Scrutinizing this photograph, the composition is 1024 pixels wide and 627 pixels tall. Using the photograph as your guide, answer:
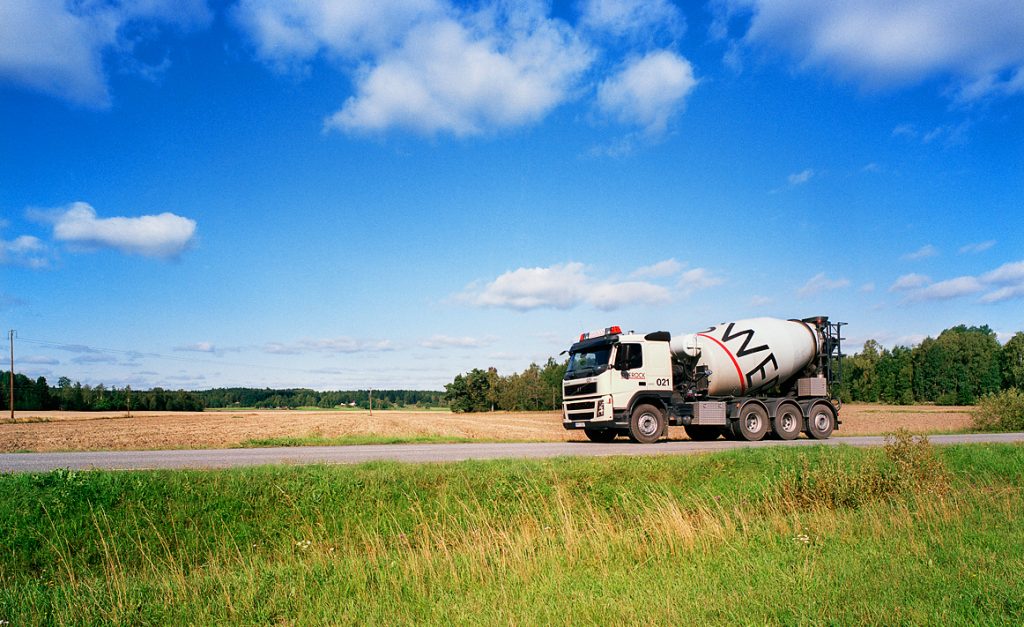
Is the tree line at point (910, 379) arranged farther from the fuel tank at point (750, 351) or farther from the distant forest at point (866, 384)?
the fuel tank at point (750, 351)

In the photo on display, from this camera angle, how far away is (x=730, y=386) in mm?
20469

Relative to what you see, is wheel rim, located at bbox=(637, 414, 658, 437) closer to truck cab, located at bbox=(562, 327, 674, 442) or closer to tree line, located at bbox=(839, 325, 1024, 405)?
truck cab, located at bbox=(562, 327, 674, 442)

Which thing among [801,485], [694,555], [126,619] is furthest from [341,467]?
[801,485]

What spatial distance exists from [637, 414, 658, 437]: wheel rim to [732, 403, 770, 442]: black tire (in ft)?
9.72

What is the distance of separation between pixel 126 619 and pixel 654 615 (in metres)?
4.42

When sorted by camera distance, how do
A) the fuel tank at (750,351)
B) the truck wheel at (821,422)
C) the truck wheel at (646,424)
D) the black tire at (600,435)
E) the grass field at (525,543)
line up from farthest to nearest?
the truck wheel at (821,422) → the black tire at (600,435) → the fuel tank at (750,351) → the truck wheel at (646,424) → the grass field at (525,543)

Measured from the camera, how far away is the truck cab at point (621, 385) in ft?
60.4

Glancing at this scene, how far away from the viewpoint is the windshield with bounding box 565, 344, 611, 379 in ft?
61.6

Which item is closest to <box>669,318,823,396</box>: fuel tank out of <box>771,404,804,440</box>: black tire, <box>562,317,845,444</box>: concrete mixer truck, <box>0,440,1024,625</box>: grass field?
<box>562,317,845,444</box>: concrete mixer truck

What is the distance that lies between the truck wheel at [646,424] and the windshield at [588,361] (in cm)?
161

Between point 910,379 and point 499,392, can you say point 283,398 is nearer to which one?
point 499,392

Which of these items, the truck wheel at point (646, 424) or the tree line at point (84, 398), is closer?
the truck wheel at point (646, 424)

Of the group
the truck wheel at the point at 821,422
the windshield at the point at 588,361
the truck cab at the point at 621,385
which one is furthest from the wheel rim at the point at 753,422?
the windshield at the point at 588,361

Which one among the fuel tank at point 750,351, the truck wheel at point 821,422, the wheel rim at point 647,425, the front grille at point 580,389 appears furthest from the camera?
the truck wheel at point 821,422
